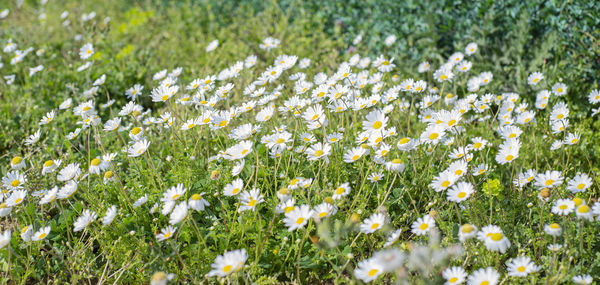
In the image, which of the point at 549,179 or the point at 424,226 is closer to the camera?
the point at 424,226

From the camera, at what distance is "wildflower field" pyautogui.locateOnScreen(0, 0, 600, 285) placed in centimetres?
204

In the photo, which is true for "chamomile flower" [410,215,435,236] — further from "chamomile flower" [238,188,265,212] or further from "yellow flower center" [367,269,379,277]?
"chamomile flower" [238,188,265,212]

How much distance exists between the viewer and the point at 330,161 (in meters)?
2.62

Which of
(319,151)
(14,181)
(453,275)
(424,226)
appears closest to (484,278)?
(453,275)

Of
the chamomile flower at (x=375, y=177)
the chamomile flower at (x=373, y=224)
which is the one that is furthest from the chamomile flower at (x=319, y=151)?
the chamomile flower at (x=373, y=224)

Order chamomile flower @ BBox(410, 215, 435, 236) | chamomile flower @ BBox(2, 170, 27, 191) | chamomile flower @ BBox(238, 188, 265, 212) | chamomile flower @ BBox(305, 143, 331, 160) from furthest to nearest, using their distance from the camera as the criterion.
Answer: chamomile flower @ BBox(2, 170, 27, 191) → chamomile flower @ BBox(305, 143, 331, 160) → chamomile flower @ BBox(238, 188, 265, 212) → chamomile flower @ BBox(410, 215, 435, 236)

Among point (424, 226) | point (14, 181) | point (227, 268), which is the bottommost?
point (424, 226)

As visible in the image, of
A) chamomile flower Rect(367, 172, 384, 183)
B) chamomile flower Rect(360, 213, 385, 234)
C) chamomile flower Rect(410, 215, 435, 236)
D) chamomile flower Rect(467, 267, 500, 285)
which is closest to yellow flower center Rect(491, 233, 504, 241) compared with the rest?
chamomile flower Rect(467, 267, 500, 285)

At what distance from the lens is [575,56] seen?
3.47 meters

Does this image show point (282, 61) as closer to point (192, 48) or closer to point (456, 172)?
point (456, 172)

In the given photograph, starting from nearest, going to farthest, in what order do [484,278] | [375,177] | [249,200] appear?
[484,278]
[249,200]
[375,177]

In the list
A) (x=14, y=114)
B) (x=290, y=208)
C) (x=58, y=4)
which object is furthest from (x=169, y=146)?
(x=58, y=4)

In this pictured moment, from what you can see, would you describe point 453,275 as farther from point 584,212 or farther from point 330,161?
point 330,161

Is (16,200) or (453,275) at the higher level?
(16,200)
